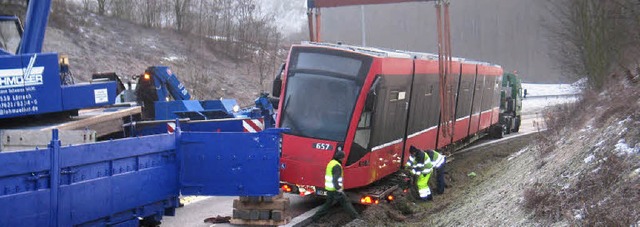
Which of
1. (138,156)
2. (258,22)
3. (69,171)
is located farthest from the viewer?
(258,22)

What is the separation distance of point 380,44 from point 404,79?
3693 cm

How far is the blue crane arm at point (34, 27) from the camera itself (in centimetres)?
864

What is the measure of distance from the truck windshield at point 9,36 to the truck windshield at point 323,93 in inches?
187

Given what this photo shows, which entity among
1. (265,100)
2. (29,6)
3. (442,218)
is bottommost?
(442,218)

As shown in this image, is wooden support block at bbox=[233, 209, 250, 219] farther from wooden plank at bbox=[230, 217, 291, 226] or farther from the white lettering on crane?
the white lettering on crane

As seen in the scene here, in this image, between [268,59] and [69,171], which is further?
[268,59]

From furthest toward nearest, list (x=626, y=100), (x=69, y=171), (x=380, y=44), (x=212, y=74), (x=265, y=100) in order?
1. (x=380, y=44)
2. (x=212, y=74)
3. (x=265, y=100)
4. (x=626, y=100)
5. (x=69, y=171)

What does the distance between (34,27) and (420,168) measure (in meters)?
7.64

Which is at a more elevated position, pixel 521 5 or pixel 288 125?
pixel 521 5

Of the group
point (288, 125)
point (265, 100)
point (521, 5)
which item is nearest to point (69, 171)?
point (288, 125)

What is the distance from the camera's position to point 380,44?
4972 centimetres

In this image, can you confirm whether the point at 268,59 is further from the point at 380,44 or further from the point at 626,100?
the point at 626,100

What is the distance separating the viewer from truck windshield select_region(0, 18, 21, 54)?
8.45m

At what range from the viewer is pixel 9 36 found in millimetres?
8641
